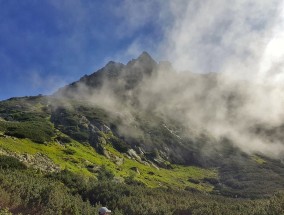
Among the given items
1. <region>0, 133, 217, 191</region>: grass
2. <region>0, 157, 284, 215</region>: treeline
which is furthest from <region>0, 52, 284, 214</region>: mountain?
<region>0, 133, 217, 191</region>: grass

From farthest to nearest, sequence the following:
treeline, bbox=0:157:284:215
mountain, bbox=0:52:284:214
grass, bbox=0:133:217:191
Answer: grass, bbox=0:133:217:191, mountain, bbox=0:52:284:214, treeline, bbox=0:157:284:215

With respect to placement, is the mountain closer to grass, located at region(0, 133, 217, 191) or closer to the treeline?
the treeline

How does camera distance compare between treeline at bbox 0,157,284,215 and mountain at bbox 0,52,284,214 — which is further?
mountain at bbox 0,52,284,214

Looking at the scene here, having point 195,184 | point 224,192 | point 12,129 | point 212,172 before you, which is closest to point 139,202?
point 12,129

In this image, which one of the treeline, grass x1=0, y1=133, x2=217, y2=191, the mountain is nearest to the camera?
the treeline

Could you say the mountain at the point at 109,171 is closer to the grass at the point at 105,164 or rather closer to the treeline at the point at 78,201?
the treeline at the point at 78,201

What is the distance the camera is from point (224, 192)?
136875 mm

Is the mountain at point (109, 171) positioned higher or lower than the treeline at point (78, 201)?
higher

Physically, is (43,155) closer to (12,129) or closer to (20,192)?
(12,129)

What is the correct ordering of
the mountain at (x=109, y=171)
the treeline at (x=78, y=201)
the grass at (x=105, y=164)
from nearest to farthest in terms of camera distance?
the treeline at (x=78, y=201), the mountain at (x=109, y=171), the grass at (x=105, y=164)

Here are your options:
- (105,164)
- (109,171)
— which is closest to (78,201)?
(109,171)

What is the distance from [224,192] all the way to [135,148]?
5849 centimetres

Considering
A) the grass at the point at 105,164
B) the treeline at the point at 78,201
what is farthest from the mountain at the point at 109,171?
the grass at the point at 105,164

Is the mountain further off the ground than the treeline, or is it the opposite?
the mountain
